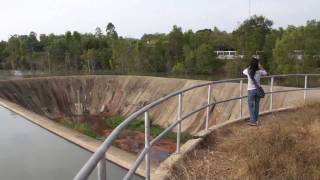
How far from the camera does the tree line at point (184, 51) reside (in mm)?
47250

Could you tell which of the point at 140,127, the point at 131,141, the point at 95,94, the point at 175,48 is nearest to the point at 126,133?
the point at 140,127

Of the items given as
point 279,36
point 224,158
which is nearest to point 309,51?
point 279,36

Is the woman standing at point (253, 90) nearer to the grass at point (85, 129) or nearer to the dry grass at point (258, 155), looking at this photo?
the dry grass at point (258, 155)

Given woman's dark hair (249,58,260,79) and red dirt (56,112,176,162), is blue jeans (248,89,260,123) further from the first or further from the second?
red dirt (56,112,176,162)

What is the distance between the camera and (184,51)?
64.8 meters

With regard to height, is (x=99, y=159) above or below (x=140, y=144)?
above

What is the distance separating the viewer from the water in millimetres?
12156

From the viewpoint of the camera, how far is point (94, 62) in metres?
79.5

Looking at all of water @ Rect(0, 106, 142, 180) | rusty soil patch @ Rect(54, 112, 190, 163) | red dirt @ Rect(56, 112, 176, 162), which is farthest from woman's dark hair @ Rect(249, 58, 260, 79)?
rusty soil patch @ Rect(54, 112, 190, 163)

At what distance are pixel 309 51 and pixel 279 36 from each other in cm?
912

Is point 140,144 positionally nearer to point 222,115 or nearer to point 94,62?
point 222,115

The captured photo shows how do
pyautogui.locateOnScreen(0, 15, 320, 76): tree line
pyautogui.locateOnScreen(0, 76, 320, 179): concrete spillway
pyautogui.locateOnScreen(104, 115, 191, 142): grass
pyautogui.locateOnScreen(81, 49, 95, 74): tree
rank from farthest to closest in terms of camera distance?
pyautogui.locateOnScreen(81, 49, 95, 74): tree
pyautogui.locateOnScreen(0, 15, 320, 76): tree line
pyautogui.locateOnScreen(0, 76, 320, 179): concrete spillway
pyautogui.locateOnScreen(104, 115, 191, 142): grass

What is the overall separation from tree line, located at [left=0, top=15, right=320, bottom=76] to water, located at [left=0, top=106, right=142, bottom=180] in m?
35.3

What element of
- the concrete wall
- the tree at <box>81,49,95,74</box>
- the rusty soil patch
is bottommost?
the rusty soil patch
